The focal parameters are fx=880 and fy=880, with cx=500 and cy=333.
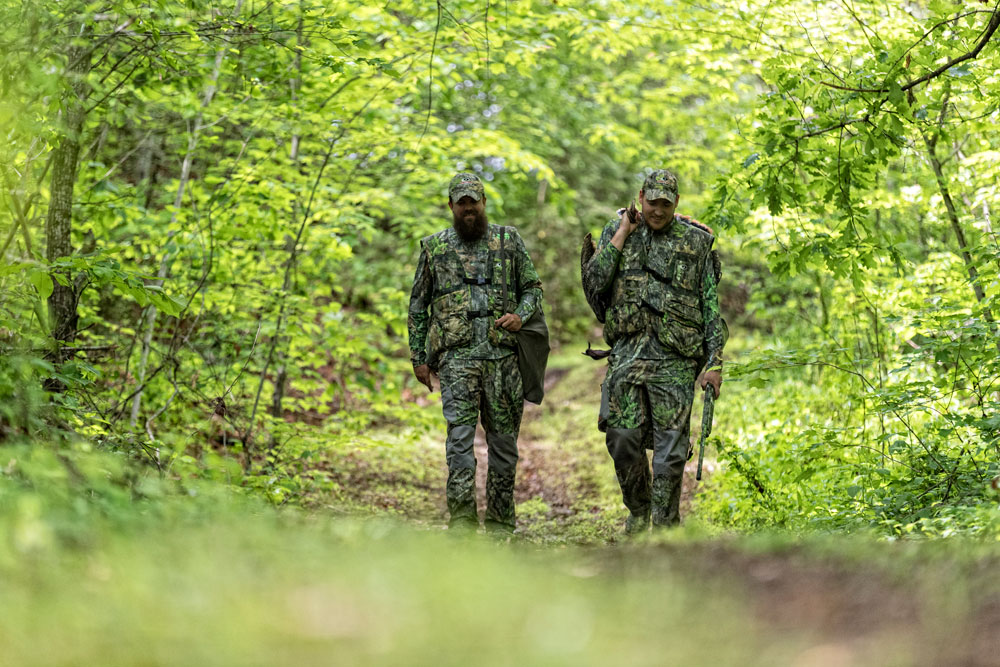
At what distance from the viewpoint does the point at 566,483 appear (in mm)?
10805

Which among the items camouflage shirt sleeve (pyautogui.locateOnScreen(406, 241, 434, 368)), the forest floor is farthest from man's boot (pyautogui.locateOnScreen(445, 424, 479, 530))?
the forest floor

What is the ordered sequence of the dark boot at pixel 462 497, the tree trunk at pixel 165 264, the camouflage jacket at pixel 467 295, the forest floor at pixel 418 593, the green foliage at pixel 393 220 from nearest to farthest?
the forest floor at pixel 418 593 < the green foliage at pixel 393 220 < the dark boot at pixel 462 497 < the camouflage jacket at pixel 467 295 < the tree trunk at pixel 165 264

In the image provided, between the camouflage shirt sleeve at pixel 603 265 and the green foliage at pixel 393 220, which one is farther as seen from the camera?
the camouflage shirt sleeve at pixel 603 265

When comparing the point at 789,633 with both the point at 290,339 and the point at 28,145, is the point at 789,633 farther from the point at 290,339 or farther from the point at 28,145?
the point at 290,339

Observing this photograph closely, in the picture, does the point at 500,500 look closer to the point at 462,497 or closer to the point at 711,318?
the point at 462,497

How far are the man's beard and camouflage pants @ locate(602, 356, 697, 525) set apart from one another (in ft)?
4.83

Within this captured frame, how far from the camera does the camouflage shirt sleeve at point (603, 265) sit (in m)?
6.65

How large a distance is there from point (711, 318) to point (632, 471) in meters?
1.30

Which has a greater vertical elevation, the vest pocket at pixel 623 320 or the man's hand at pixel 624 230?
the man's hand at pixel 624 230

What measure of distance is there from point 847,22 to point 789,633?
26.2ft

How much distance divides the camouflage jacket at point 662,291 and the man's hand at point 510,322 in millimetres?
656

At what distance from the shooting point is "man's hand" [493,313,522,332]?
6.61m

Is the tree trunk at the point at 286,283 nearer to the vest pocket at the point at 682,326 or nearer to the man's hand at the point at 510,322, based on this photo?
the man's hand at the point at 510,322

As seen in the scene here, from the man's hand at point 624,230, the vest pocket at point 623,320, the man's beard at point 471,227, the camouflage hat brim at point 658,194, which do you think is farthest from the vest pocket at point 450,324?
the camouflage hat brim at point 658,194
